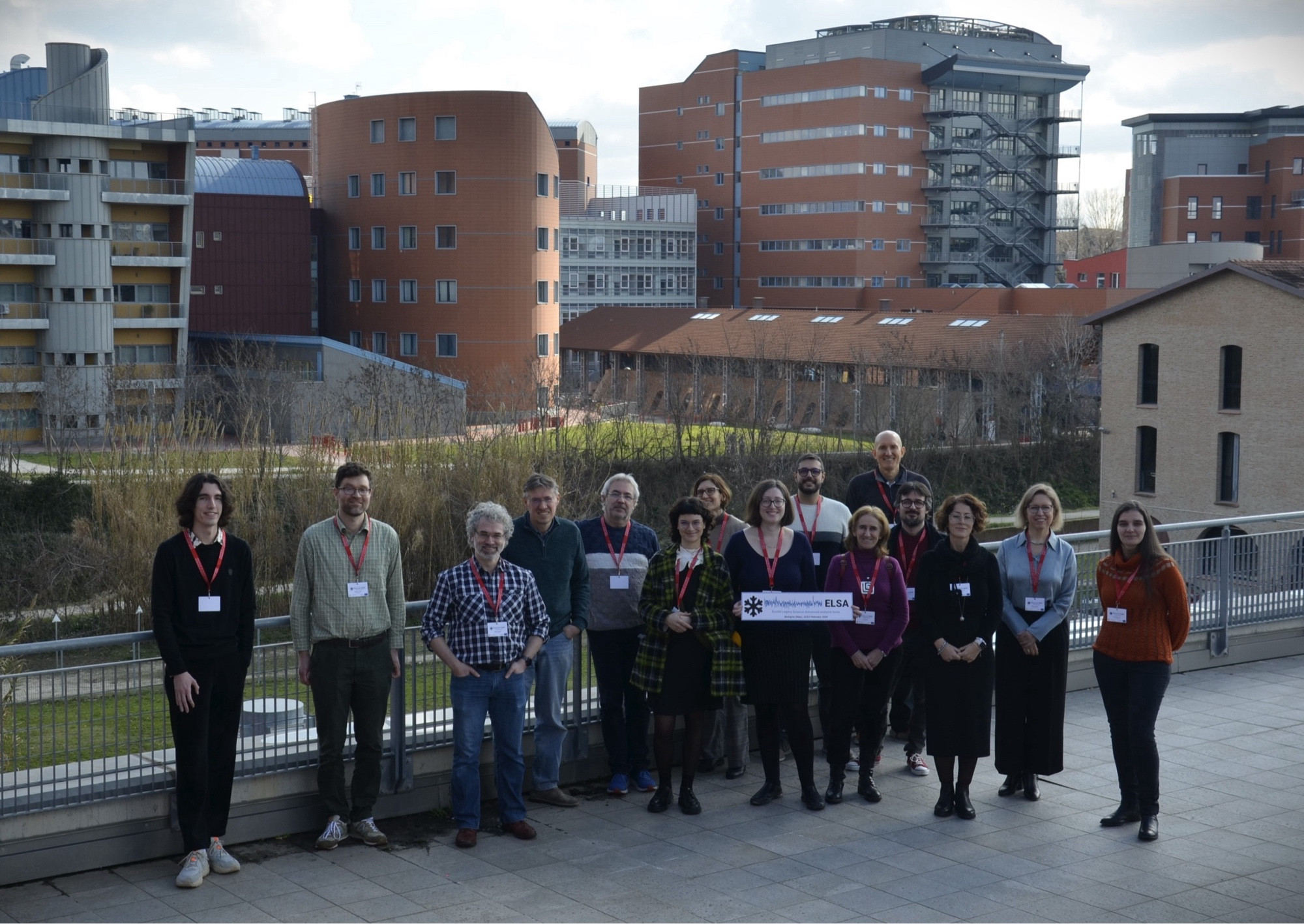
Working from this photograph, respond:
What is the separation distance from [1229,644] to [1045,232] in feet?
265

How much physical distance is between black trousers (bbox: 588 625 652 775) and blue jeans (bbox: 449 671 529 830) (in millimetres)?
791

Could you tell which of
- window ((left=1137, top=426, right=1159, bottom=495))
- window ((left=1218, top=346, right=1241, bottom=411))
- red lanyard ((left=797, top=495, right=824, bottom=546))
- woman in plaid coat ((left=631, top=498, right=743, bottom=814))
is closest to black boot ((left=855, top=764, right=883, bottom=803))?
woman in plaid coat ((left=631, top=498, right=743, bottom=814))

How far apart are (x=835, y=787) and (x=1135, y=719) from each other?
1.71m

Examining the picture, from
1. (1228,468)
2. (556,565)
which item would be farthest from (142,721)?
(1228,468)

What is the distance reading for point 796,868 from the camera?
6855 millimetres

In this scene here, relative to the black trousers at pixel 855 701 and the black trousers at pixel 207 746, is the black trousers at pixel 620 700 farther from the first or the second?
the black trousers at pixel 207 746

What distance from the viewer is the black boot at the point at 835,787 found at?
7.90 metres

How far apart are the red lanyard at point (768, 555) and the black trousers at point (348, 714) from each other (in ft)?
7.04

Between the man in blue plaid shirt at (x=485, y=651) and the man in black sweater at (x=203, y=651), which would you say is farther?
the man in blue plaid shirt at (x=485, y=651)

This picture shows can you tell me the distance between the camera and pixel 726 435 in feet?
130

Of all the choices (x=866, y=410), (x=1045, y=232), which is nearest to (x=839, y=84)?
→ (x=1045, y=232)

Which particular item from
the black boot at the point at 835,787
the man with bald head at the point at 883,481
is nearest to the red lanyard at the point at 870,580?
the black boot at the point at 835,787

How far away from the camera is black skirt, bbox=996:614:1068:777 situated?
7930 mm

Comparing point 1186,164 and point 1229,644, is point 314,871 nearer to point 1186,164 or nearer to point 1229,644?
point 1229,644
